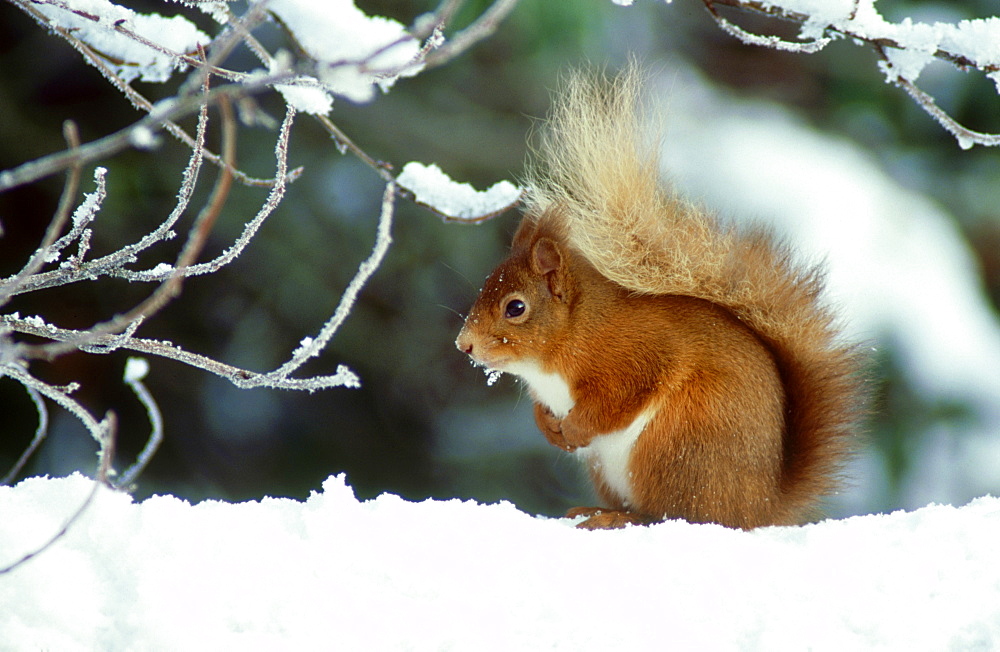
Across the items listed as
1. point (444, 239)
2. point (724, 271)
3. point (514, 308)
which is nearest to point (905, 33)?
point (724, 271)

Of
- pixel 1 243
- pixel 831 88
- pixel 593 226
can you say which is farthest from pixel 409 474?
pixel 831 88

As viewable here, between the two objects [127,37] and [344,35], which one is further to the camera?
[127,37]

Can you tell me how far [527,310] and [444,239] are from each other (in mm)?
1005

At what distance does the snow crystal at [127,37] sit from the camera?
3.45ft

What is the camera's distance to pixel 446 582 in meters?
1.05

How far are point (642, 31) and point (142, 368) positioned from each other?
2.10 m

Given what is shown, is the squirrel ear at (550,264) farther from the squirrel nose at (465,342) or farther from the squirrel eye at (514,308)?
the squirrel nose at (465,342)

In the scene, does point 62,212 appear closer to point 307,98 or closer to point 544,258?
point 307,98

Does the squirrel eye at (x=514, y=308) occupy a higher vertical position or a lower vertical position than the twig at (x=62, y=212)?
higher

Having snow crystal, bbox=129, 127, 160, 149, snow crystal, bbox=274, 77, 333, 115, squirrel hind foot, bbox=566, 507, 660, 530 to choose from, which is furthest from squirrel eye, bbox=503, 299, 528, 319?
snow crystal, bbox=129, 127, 160, 149

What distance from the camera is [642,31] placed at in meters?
2.71

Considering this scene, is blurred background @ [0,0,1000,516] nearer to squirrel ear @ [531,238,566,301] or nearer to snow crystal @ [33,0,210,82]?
squirrel ear @ [531,238,566,301]

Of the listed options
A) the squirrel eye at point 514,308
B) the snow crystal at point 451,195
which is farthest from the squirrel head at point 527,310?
the snow crystal at point 451,195

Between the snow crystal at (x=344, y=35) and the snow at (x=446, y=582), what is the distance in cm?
53
